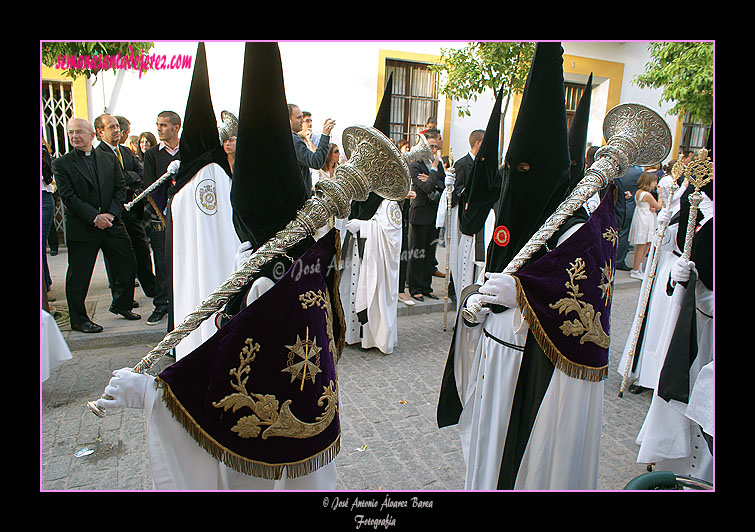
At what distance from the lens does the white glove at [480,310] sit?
2323 millimetres

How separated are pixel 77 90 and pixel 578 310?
989 cm

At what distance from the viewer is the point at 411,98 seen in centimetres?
1175

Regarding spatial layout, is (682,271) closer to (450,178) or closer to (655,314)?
(655,314)

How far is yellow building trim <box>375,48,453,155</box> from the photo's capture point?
35.6ft

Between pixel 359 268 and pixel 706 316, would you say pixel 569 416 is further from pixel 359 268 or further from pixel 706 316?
pixel 359 268

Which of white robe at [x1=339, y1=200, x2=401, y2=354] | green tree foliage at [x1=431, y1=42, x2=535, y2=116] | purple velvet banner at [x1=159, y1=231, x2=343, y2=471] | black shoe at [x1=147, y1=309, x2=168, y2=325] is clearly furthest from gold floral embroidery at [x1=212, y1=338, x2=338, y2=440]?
green tree foliage at [x1=431, y1=42, x2=535, y2=116]

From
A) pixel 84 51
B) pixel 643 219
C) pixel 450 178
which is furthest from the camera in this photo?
pixel 643 219

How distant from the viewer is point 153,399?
1.67 meters

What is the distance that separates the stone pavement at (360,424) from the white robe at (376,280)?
24 cm

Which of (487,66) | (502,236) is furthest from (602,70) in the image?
(502,236)

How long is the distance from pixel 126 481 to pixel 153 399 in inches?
73.3

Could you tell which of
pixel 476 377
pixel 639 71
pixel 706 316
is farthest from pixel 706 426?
pixel 639 71

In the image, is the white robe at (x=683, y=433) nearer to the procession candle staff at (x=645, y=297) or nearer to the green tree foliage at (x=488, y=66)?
the procession candle staff at (x=645, y=297)

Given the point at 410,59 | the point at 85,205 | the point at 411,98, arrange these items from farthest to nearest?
the point at 411,98, the point at 410,59, the point at 85,205
